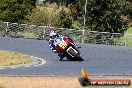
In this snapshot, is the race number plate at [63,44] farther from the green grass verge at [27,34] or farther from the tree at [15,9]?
the tree at [15,9]

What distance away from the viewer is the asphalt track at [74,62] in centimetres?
2186

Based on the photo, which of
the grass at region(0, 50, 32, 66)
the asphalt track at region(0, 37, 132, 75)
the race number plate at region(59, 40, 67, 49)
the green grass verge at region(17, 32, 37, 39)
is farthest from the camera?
the green grass verge at region(17, 32, 37, 39)

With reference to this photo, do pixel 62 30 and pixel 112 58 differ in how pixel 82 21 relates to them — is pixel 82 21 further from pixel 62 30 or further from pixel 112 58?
pixel 112 58

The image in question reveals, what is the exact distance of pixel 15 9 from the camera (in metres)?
49.5

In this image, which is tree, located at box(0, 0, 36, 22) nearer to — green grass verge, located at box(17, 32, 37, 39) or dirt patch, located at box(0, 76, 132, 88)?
green grass verge, located at box(17, 32, 37, 39)

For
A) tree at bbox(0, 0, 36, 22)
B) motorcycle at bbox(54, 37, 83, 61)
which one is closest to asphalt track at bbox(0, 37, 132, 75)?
motorcycle at bbox(54, 37, 83, 61)

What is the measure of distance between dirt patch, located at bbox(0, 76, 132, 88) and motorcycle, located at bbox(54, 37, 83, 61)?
7.60m

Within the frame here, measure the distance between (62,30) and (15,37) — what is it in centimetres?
398

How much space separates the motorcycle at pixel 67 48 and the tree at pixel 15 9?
71.9 ft

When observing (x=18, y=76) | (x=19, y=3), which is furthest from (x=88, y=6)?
(x=18, y=76)

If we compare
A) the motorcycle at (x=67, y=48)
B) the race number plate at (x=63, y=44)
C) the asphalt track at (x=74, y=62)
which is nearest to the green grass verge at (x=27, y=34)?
the asphalt track at (x=74, y=62)

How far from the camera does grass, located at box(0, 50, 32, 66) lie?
25172 mm

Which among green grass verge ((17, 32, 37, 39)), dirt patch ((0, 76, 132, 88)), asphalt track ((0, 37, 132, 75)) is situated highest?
dirt patch ((0, 76, 132, 88))

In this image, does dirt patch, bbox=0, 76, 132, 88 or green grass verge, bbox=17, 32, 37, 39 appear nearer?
dirt patch, bbox=0, 76, 132, 88
